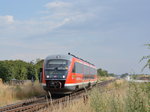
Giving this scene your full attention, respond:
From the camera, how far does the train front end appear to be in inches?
750

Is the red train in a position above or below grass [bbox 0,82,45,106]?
above

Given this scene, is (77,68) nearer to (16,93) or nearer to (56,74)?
(56,74)

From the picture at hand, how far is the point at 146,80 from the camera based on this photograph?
21.6ft

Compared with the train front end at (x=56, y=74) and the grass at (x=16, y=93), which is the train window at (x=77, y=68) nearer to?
the train front end at (x=56, y=74)

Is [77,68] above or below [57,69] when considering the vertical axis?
above

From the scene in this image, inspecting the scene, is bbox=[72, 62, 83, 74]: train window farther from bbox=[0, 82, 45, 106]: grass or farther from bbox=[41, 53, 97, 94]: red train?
bbox=[0, 82, 45, 106]: grass

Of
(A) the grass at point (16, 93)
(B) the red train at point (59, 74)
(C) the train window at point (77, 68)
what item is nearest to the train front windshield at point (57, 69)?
(B) the red train at point (59, 74)

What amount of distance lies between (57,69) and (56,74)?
15.0 inches

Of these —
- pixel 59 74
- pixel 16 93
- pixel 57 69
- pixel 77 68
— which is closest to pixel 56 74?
pixel 59 74

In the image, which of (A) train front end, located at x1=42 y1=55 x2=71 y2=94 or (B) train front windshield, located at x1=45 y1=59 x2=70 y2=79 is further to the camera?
(B) train front windshield, located at x1=45 y1=59 x2=70 y2=79

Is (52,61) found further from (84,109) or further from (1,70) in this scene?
(1,70)

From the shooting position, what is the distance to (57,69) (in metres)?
19.5

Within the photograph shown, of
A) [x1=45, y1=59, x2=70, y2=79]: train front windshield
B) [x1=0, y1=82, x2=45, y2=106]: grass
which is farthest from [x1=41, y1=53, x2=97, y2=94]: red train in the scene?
[x1=0, y1=82, x2=45, y2=106]: grass

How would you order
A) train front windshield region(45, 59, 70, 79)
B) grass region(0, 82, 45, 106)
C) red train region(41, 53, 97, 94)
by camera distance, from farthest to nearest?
train front windshield region(45, 59, 70, 79) < red train region(41, 53, 97, 94) < grass region(0, 82, 45, 106)
